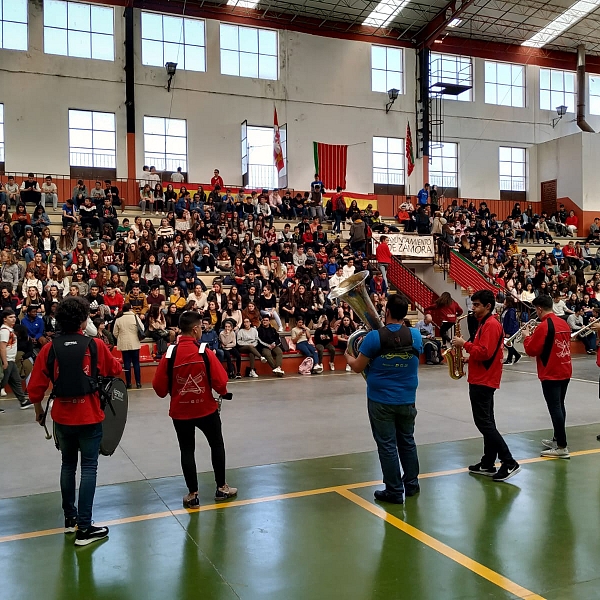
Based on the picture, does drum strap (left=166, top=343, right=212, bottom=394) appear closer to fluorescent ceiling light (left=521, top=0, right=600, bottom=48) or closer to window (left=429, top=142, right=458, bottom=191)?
window (left=429, top=142, right=458, bottom=191)

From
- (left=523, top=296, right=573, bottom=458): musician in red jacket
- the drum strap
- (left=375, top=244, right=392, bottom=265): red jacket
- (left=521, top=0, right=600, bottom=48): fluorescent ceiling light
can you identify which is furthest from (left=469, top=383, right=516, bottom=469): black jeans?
(left=521, top=0, right=600, bottom=48): fluorescent ceiling light

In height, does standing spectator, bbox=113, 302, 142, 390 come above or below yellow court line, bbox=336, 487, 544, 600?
above

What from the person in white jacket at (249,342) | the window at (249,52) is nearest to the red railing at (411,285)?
the person in white jacket at (249,342)

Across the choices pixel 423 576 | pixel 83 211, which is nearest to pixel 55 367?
pixel 423 576

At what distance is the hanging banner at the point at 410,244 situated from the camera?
20.5 meters

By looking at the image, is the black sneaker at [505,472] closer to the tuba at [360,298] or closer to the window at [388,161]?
the tuba at [360,298]

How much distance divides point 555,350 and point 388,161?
22078 mm

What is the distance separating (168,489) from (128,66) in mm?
20800

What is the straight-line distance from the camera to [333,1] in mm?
25000

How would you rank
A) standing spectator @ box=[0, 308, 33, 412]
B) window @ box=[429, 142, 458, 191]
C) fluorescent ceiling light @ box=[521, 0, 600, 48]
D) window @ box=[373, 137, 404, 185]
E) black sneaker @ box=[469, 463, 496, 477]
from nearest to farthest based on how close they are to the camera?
black sneaker @ box=[469, 463, 496, 477]
standing spectator @ box=[0, 308, 33, 412]
fluorescent ceiling light @ box=[521, 0, 600, 48]
window @ box=[373, 137, 404, 185]
window @ box=[429, 142, 458, 191]

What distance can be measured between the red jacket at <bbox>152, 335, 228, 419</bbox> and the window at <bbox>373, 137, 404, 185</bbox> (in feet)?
Answer: 75.9

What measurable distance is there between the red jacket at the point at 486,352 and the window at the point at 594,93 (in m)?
29.4

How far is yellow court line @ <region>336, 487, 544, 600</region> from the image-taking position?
3.76 metres

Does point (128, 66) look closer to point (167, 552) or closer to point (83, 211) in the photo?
point (83, 211)
